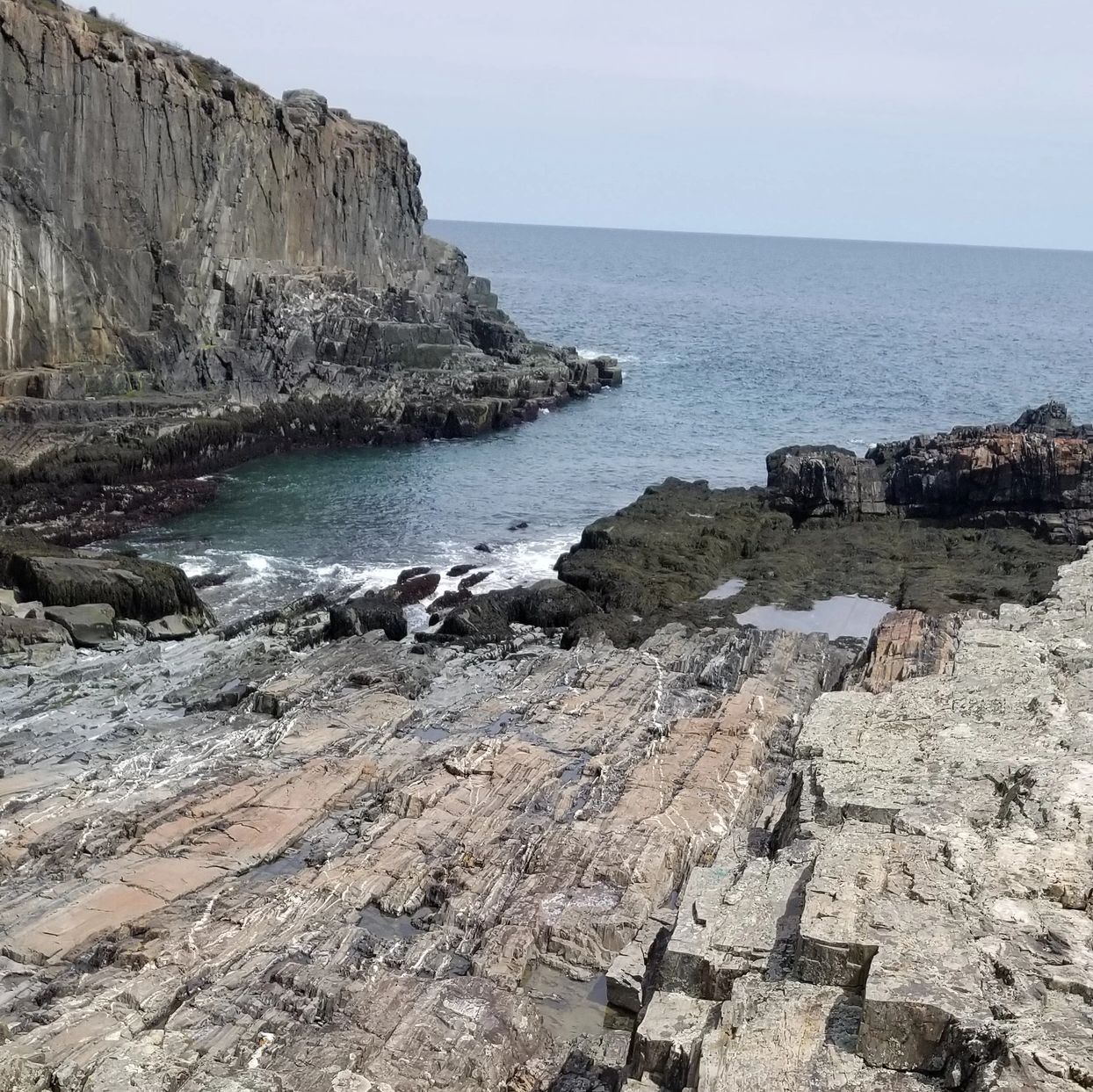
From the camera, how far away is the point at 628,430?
5997cm

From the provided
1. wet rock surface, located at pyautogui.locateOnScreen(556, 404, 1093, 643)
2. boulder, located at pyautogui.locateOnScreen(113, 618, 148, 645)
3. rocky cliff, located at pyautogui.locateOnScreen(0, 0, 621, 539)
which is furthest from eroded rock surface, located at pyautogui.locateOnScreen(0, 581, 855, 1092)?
rocky cliff, located at pyautogui.locateOnScreen(0, 0, 621, 539)

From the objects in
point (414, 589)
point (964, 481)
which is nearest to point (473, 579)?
point (414, 589)

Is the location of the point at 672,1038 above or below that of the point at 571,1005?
above

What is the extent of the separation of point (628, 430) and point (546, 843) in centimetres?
4507

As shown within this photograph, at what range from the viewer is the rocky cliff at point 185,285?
148ft

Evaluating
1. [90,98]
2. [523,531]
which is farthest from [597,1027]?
[90,98]

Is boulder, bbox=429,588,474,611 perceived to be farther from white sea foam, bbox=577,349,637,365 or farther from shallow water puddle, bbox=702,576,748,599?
white sea foam, bbox=577,349,637,365

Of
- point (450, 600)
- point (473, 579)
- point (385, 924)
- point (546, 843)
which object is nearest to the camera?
point (385, 924)

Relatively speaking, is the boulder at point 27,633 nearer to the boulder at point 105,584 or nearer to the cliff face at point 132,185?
the boulder at point 105,584

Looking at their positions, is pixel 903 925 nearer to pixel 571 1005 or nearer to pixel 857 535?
pixel 571 1005

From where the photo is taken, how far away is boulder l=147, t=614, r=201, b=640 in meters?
26.8

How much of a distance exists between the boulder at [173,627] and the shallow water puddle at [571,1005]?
623 inches

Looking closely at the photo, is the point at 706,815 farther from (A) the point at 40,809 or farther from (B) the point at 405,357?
(B) the point at 405,357

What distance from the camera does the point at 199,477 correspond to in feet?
148
